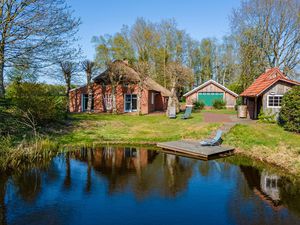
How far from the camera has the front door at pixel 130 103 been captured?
89.2 ft

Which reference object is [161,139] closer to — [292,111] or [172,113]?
[292,111]

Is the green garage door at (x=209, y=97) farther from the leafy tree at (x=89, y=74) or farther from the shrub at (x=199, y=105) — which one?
the leafy tree at (x=89, y=74)

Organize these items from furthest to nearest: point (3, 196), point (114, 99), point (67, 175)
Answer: point (114, 99) → point (67, 175) → point (3, 196)

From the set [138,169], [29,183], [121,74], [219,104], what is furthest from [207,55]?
[29,183]

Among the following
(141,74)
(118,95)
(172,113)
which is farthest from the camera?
(118,95)

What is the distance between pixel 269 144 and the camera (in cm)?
1170

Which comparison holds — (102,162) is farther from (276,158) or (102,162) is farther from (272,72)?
(272,72)

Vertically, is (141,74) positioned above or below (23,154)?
above

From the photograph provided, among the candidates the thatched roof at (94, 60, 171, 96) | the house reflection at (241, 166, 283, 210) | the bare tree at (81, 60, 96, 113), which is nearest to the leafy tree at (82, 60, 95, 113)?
the bare tree at (81, 60, 96, 113)

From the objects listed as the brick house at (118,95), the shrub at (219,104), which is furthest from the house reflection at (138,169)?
the shrub at (219,104)

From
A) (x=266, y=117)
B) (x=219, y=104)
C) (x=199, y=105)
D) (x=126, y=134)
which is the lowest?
(x=126, y=134)

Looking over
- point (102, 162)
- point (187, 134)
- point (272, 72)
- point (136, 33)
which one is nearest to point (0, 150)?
point (102, 162)

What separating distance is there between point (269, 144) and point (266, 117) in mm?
7238

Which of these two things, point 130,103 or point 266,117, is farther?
point 130,103
